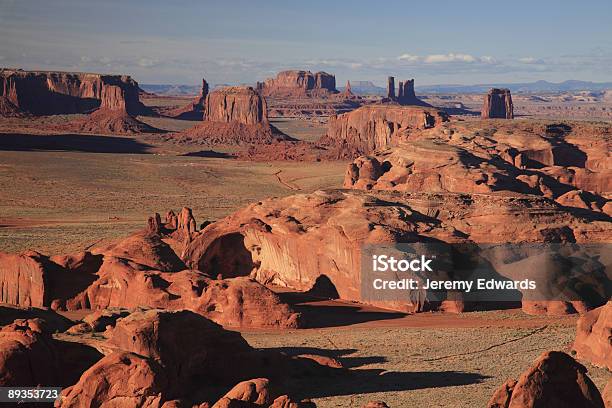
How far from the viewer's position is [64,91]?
190625 millimetres

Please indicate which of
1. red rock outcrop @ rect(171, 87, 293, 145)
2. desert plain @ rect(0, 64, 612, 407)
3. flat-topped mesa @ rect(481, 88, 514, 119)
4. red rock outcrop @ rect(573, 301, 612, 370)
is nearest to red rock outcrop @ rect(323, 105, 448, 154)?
red rock outcrop @ rect(171, 87, 293, 145)

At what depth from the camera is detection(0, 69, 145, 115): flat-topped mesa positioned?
174875 mm

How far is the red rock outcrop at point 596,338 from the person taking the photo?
87.7 ft

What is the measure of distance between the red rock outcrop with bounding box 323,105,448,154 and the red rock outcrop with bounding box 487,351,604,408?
92.3 metres

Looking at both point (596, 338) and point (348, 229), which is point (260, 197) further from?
point (596, 338)

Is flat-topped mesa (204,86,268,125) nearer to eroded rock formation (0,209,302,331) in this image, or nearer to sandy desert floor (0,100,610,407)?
sandy desert floor (0,100,610,407)

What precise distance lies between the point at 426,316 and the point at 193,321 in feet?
44.8

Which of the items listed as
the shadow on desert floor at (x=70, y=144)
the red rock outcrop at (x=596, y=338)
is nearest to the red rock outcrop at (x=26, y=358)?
the red rock outcrop at (x=596, y=338)

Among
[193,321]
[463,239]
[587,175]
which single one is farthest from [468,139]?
[193,321]

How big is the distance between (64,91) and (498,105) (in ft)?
318

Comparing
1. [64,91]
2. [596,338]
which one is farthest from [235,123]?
[596,338]

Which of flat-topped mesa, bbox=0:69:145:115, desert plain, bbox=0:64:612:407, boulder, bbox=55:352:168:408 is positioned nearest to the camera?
boulder, bbox=55:352:168:408

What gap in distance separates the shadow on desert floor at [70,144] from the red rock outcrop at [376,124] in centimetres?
3142

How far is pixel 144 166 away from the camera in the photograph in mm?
107125
